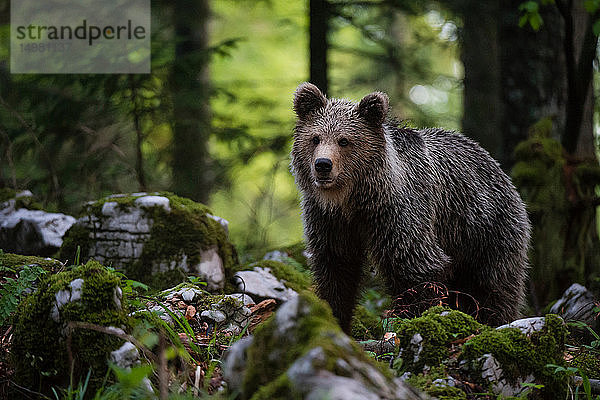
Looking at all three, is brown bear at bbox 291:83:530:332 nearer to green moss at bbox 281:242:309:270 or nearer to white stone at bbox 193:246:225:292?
white stone at bbox 193:246:225:292

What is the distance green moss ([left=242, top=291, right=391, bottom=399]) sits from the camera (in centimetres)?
229

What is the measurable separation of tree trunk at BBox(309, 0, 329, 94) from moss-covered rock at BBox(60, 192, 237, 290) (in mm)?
3684

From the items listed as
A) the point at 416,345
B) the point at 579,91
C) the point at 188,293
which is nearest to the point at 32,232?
the point at 188,293

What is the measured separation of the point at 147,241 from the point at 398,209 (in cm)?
232

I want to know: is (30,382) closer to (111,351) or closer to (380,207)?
(111,351)

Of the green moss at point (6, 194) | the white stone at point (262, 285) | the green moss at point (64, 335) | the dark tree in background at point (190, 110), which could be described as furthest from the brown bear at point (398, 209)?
the dark tree in background at point (190, 110)

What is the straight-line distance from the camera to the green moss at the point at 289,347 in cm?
229

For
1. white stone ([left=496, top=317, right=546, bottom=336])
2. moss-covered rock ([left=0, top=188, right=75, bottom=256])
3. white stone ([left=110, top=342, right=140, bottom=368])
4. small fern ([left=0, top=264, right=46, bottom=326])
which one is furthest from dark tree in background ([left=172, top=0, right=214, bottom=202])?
white stone ([left=496, top=317, right=546, bottom=336])

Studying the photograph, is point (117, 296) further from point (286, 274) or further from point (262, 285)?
point (286, 274)

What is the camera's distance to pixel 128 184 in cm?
1049

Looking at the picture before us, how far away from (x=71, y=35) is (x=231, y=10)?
9.91 metres

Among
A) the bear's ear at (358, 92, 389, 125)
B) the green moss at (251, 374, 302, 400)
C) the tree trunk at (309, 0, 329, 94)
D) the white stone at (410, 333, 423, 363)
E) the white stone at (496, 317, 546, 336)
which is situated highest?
the tree trunk at (309, 0, 329, 94)

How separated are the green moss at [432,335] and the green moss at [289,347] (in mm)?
668

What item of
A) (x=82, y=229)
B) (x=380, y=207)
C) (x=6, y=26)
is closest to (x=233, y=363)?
(x=380, y=207)
